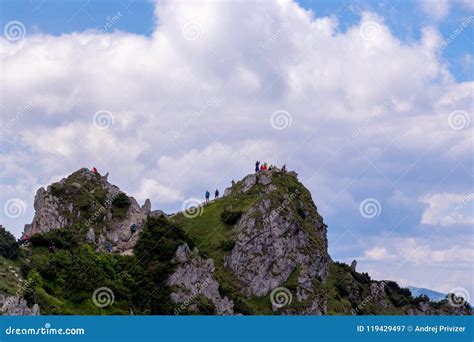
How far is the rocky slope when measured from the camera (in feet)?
292

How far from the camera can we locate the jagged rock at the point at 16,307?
69.3 m

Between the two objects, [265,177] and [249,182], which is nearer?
[265,177]

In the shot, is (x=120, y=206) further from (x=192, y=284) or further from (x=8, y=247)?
(x=8, y=247)

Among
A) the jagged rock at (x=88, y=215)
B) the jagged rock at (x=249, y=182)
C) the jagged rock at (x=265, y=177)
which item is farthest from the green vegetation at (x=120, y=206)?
the jagged rock at (x=265, y=177)

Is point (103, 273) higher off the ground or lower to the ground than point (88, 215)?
lower

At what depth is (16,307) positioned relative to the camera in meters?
70.9

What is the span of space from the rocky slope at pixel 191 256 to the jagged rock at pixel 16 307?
153mm

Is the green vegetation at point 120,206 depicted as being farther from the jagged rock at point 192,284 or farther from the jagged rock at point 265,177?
the jagged rock at point 265,177

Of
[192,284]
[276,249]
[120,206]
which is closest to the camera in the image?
[192,284]

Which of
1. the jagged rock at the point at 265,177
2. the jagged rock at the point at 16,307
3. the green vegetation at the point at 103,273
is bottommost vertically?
the jagged rock at the point at 16,307

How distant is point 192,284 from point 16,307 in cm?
3670

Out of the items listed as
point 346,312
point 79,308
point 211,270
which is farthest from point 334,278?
point 79,308

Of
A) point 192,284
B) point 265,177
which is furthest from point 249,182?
point 192,284
